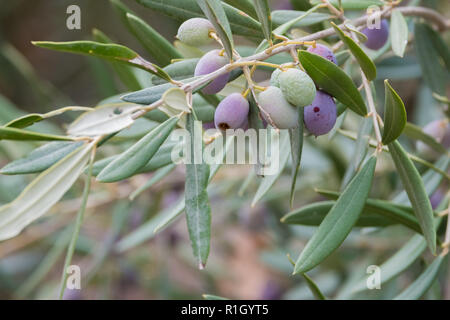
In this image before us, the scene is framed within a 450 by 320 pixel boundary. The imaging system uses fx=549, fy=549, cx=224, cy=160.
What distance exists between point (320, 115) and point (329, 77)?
0.13 feet

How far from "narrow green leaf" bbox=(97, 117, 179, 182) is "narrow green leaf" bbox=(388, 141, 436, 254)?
253mm

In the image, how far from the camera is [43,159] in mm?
597

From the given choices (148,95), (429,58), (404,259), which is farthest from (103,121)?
(429,58)

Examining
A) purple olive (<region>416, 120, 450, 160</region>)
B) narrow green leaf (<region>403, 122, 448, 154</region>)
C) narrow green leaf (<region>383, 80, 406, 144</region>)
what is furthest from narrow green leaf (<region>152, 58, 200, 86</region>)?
purple olive (<region>416, 120, 450, 160</region>)

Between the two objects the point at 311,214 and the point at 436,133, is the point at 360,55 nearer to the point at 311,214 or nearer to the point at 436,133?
the point at 311,214

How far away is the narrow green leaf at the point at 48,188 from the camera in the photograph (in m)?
0.56

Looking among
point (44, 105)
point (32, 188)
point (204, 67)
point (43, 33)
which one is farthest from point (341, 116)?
point (43, 33)

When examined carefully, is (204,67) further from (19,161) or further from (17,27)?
(17,27)

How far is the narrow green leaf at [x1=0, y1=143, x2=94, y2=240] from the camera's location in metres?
0.56

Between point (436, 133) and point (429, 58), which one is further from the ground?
point (429, 58)

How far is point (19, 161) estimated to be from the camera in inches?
23.8

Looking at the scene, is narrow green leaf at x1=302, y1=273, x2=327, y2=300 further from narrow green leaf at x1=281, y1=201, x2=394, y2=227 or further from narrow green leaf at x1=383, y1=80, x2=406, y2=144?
narrow green leaf at x1=383, y1=80, x2=406, y2=144

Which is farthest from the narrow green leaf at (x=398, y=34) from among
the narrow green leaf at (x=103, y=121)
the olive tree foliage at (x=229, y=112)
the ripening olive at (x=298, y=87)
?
the narrow green leaf at (x=103, y=121)

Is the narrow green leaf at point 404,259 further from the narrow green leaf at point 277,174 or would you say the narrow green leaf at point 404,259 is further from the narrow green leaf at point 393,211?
the narrow green leaf at point 277,174
